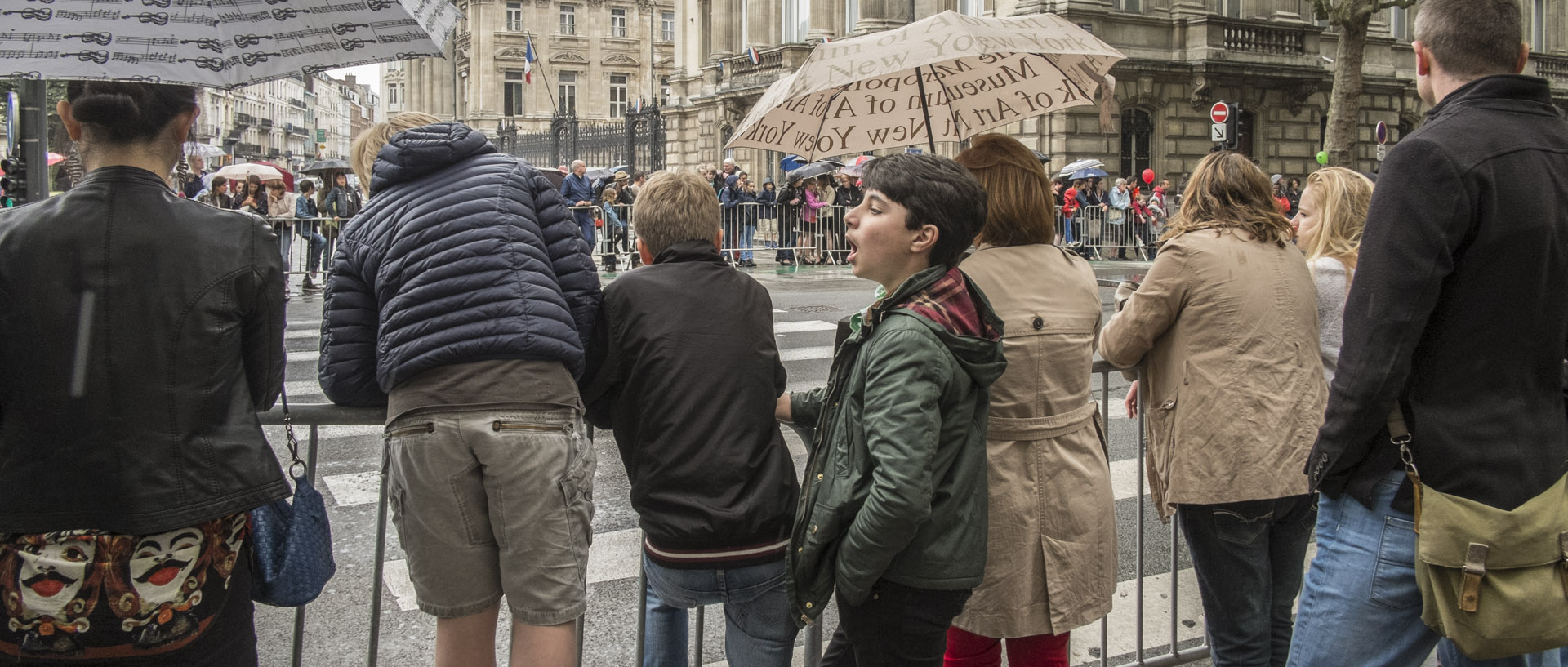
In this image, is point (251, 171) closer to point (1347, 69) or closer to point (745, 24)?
point (745, 24)

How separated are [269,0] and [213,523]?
4.18 ft

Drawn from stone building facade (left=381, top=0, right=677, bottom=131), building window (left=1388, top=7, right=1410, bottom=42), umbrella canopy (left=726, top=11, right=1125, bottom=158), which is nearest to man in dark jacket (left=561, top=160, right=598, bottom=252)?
umbrella canopy (left=726, top=11, right=1125, bottom=158)

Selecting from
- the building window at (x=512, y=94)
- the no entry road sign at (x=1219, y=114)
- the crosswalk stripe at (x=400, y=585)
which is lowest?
the crosswalk stripe at (x=400, y=585)

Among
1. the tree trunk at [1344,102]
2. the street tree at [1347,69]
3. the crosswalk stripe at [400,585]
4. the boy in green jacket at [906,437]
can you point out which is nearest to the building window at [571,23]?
the street tree at [1347,69]

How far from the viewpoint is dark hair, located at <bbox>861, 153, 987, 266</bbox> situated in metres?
2.88

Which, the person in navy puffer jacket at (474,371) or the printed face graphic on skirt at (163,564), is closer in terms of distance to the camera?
the printed face graphic on skirt at (163,564)

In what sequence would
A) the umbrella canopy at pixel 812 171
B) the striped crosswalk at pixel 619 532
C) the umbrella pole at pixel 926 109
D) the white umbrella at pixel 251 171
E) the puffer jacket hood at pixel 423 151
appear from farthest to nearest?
1. the white umbrella at pixel 251 171
2. the umbrella canopy at pixel 812 171
3. the striped crosswalk at pixel 619 532
4. the umbrella pole at pixel 926 109
5. the puffer jacket hood at pixel 423 151

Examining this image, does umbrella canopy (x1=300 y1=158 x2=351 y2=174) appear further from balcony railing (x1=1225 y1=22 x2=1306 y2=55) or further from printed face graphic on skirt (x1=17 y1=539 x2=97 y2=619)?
balcony railing (x1=1225 y1=22 x2=1306 y2=55)

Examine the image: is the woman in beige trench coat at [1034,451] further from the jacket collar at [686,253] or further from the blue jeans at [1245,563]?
the jacket collar at [686,253]

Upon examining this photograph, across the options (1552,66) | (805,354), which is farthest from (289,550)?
(1552,66)

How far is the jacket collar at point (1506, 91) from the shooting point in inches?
102

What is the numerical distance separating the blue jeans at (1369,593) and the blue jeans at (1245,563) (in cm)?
77

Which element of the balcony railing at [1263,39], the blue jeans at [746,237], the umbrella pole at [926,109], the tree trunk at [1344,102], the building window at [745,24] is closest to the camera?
the umbrella pole at [926,109]

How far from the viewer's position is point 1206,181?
12.3ft
